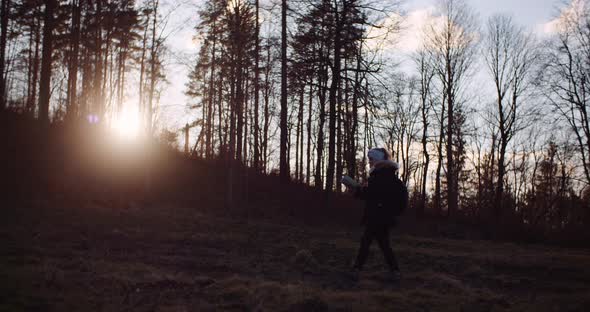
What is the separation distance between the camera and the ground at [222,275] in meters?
3.93

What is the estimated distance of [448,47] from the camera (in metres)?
25.5

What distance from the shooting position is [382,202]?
6078mm

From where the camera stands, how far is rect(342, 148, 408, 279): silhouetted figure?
6.08 meters

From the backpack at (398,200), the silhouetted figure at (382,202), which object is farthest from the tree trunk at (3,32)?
the backpack at (398,200)

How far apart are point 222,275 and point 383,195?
8.91 feet

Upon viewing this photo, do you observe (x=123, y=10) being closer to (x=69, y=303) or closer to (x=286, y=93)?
(x=286, y=93)

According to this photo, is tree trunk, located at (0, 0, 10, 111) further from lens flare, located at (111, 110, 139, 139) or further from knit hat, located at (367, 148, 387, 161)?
knit hat, located at (367, 148, 387, 161)

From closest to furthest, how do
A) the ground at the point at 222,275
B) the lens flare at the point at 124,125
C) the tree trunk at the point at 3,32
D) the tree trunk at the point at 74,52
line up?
the ground at the point at 222,275 → the tree trunk at the point at 3,32 → the tree trunk at the point at 74,52 → the lens flare at the point at 124,125

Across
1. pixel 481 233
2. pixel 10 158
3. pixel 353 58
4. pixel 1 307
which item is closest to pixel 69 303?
pixel 1 307

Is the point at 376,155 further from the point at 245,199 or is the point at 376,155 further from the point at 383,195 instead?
the point at 245,199

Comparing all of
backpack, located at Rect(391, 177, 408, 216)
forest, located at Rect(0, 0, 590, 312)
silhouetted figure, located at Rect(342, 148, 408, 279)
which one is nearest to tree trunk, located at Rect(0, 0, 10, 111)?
forest, located at Rect(0, 0, 590, 312)

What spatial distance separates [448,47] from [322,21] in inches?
475

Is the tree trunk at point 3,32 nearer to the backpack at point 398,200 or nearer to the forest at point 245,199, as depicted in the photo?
the forest at point 245,199

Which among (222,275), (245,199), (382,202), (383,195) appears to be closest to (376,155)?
(383,195)
